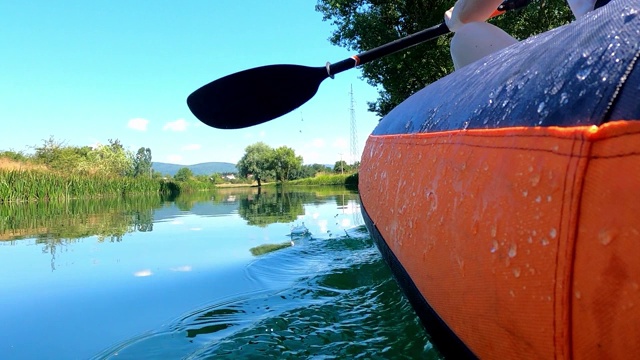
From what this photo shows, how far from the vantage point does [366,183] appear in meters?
2.45

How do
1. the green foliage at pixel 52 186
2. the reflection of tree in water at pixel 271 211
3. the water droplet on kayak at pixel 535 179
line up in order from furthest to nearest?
the green foliage at pixel 52 186 < the reflection of tree in water at pixel 271 211 < the water droplet on kayak at pixel 535 179

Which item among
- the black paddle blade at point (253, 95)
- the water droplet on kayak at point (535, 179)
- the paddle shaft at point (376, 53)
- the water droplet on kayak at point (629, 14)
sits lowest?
the water droplet on kayak at point (535, 179)

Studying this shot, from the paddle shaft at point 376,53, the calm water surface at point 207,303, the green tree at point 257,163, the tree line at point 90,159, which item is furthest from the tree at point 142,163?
the paddle shaft at point 376,53

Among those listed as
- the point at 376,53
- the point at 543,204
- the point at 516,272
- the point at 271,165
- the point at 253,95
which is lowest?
the point at 516,272

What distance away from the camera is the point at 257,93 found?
9.02ft

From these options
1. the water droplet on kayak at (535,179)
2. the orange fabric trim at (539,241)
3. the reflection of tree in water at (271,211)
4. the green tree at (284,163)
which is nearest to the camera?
the orange fabric trim at (539,241)

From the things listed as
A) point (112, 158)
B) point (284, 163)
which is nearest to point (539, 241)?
point (112, 158)

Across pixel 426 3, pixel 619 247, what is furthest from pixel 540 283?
pixel 426 3

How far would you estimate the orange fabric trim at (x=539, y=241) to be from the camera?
0.52 metres

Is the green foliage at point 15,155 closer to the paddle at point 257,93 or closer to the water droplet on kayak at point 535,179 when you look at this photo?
the paddle at point 257,93

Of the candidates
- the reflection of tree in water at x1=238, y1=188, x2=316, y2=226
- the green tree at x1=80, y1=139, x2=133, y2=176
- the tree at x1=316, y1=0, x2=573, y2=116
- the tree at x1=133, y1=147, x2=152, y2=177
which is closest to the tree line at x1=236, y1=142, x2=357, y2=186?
the tree at x1=133, y1=147, x2=152, y2=177

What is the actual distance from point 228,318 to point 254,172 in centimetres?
6206

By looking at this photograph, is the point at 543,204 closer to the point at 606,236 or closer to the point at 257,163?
the point at 606,236

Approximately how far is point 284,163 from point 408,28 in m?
51.2
